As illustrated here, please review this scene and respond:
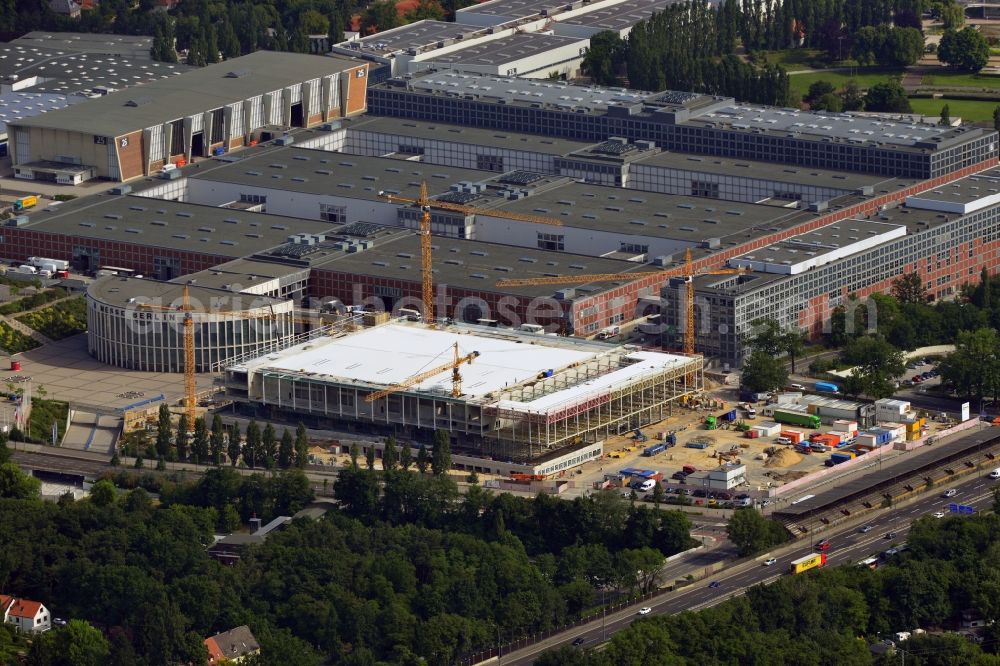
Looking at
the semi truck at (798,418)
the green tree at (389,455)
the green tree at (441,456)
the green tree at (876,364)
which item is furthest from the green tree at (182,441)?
the green tree at (876,364)

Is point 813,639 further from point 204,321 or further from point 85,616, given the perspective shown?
point 204,321

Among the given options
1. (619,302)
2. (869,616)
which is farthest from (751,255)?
(869,616)

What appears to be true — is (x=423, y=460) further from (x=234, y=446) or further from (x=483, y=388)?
(x=234, y=446)

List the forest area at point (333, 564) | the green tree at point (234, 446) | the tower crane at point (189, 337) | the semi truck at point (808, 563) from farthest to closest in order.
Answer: the tower crane at point (189, 337) < the green tree at point (234, 446) < the semi truck at point (808, 563) < the forest area at point (333, 564)

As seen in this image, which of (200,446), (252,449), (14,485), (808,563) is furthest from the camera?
(200,446)

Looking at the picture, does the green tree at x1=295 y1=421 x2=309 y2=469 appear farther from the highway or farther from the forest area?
the highway

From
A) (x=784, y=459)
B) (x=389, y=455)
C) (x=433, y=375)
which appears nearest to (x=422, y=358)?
(x=433, y=375)

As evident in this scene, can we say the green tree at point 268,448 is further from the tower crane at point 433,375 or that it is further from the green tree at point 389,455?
the tower crane at point 433,375
